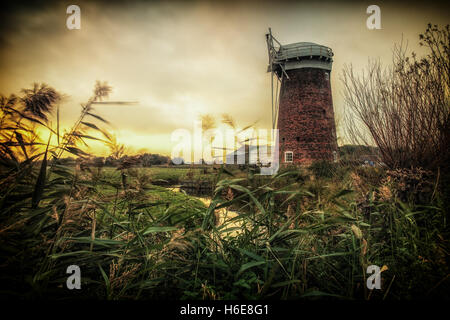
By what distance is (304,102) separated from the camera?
15531 mm

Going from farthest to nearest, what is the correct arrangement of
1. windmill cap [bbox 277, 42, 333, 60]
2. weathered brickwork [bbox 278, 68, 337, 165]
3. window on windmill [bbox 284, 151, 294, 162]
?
windmill cap [bbox 277, 42, 333, 60] < window on windmill [bbox 284, 151, 294, 162] < weathered brickwork [bbox 278, 68, 337, 165]

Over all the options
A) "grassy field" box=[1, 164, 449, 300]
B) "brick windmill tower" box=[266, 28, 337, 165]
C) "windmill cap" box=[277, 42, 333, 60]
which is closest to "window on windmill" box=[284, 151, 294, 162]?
"brick windmill tower" box=[266, 28, 337, 165]

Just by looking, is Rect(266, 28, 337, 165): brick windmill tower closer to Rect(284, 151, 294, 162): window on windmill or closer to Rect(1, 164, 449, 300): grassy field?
Rect(284, 151, 294, 162): window on windmill

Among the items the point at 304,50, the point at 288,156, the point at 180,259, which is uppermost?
the point at 304,50

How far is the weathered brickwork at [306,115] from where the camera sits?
49.7 ft

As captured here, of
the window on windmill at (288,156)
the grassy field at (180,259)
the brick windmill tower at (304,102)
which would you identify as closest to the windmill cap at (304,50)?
the brick windmill tower at (304,102)

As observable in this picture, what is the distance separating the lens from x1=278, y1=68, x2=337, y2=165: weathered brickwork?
597 inches

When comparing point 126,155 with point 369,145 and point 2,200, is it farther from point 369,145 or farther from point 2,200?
point 369,145

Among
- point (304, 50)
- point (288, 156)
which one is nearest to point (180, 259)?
point (288, 156)

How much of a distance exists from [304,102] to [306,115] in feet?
3.24

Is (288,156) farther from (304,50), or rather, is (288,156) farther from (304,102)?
(304,50)

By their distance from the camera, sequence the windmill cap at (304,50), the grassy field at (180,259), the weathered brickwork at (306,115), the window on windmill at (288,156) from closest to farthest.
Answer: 1. the grassy field at (180,259)
2. the weathered brickwork at (306,115)
3. the window on windmill at (288,156)
4. the windmill cap at (304,50)

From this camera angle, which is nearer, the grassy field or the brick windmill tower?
the grassy field

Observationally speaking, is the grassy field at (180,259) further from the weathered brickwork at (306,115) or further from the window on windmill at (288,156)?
the window on windmill at (288,156)
